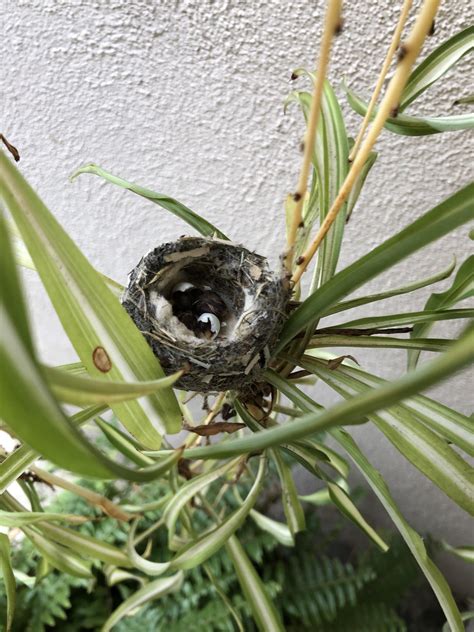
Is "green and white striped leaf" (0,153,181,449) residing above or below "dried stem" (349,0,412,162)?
below

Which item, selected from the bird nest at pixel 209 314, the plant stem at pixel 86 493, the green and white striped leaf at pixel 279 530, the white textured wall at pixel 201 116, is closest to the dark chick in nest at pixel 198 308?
the bird nest at pixel 209 314

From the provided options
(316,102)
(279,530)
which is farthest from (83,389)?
(279,530)

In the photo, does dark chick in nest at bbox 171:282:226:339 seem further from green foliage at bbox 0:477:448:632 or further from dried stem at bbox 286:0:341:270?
green foliage at bbox 0:477:448:632

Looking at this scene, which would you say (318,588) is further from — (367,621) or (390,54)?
(390,54)

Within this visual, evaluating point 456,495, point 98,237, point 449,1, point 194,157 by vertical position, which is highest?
point 98,237

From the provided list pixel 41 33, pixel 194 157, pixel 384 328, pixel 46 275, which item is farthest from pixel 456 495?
pixel 41 33

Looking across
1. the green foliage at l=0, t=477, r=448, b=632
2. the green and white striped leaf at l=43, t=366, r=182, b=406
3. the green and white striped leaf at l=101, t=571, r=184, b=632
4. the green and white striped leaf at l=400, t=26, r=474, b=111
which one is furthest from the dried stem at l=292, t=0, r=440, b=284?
the green foliage at l=0, t=477, r=448, b=632

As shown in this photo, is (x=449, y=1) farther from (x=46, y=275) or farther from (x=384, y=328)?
(x=46, y=275)
